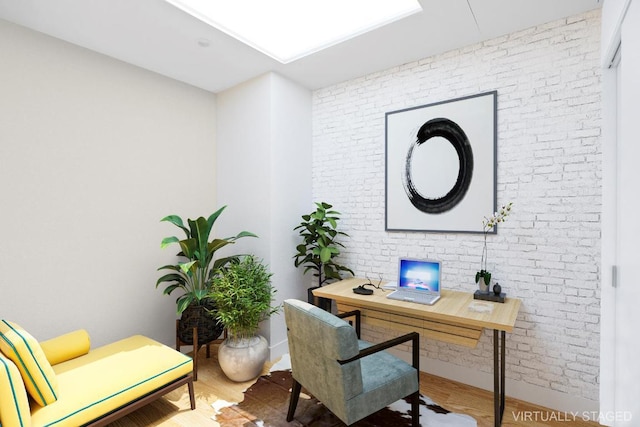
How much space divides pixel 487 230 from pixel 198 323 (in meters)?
2.74


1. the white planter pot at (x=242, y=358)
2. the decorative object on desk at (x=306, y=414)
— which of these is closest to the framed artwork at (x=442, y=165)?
the decorative object on desk at (x=306, y=414)

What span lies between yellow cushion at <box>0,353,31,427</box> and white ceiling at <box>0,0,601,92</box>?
2.38 metres

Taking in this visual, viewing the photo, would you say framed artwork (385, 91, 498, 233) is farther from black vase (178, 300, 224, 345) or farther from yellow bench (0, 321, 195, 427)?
yellow bench (0, 321, 195, 427)

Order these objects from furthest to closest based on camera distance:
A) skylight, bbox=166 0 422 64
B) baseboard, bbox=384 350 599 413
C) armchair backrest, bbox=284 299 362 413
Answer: skylight, bbox=166 0 422 64 < baseboard, bbox=384 350 599 413 < armchair backrest, bbox=284 299 362 413

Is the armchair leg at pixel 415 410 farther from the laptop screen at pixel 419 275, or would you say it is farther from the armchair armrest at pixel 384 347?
the laptop screen at pixel 419 275

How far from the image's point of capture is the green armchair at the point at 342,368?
5.89 feet

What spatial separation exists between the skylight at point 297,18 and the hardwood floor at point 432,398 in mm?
3019

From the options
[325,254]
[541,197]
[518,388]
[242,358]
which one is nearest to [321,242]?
[325,254]

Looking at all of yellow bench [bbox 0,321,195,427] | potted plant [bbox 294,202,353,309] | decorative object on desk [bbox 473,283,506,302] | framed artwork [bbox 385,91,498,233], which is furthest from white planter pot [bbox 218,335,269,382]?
decorative object on desk [bbox 473,283,506,302]

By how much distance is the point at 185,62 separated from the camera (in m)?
3.15

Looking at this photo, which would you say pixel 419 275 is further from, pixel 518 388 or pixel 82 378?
pixel 82 378

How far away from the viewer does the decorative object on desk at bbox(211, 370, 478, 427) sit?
7.54 feet

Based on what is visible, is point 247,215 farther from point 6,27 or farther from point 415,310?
point 6,27

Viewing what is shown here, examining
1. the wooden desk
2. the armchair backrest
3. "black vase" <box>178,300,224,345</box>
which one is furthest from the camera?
"black vase" <box>178,300,224,345</box>
